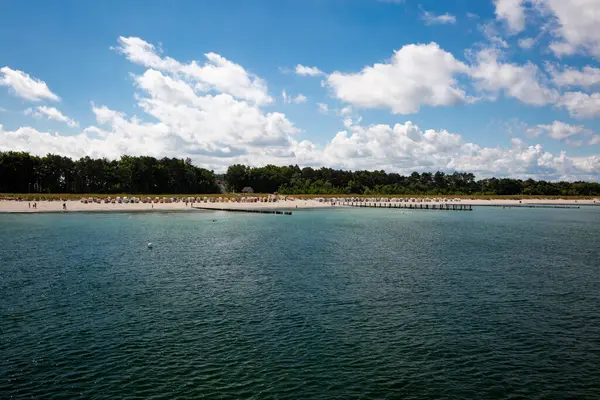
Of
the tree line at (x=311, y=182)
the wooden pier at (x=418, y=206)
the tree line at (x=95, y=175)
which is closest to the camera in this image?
the wooden pier at (x=418, y=206)

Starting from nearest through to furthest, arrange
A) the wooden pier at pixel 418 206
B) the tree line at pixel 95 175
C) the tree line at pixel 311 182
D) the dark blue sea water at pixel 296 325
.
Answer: the dark blue sea water at pixel 296 325 → the wooden pier at pixel 418 206 → the tree line at pixel 95 175 → the tree line at pixel 311 182

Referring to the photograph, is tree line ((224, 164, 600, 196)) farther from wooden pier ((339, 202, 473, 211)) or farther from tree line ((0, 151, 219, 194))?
wooden pier ((339, 202, 473, 211))

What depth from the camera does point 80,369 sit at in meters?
15.3

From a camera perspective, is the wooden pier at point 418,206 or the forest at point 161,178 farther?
the forest at point 161,178

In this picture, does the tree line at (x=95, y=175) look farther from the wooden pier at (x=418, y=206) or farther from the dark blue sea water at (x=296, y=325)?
the dark blue sea water at (x=296, y=325)

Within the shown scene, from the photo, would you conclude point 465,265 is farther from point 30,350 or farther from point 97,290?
point 30,350

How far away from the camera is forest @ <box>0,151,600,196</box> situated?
13162 centimetres

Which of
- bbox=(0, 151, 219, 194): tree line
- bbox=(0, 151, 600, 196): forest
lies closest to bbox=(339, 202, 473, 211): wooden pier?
bbox=(0, 151, 600, 196): forest

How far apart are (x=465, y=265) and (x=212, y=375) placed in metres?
26.3

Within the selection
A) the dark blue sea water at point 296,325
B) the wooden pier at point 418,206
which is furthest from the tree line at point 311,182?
the dark blue sea water at point 296,325

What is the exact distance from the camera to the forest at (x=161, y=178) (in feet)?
432

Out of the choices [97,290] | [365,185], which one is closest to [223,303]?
[97,290]

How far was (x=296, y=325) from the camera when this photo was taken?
790 inches

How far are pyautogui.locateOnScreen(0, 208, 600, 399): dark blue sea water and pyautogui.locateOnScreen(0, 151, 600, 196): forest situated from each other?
108433mm
